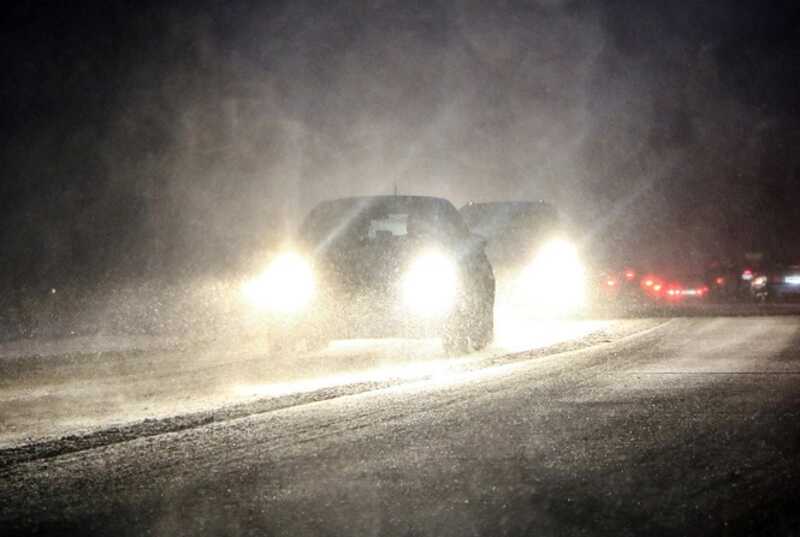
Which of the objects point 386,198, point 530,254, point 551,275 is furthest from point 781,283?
point 386,198

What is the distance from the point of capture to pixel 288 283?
10.8 meters

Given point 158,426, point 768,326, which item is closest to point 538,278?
point 768,326

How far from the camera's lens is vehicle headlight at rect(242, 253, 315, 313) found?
1067 centimetres

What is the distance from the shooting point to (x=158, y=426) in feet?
20.9

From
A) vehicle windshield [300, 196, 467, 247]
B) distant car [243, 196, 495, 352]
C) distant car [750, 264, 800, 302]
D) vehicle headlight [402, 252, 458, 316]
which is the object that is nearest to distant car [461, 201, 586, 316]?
distant car [750, 264, 800, 302]

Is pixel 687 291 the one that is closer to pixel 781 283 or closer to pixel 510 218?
pixel 781 283

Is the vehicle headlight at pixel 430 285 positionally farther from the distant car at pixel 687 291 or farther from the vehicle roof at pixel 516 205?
the distant car at pixel 687 291

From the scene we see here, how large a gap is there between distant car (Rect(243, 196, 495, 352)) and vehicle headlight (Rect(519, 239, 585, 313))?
10.7 metres

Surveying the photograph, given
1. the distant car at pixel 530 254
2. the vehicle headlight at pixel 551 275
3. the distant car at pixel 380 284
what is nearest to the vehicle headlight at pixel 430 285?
the distant car at pixel 380 284

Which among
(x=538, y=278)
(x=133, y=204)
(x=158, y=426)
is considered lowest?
(x=158, y=426)

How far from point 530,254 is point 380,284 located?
12.2m

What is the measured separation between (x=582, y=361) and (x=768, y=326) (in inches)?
252

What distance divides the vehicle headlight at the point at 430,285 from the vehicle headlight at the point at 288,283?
1107 millimetres

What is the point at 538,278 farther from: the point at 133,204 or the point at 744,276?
the point at 744,276
